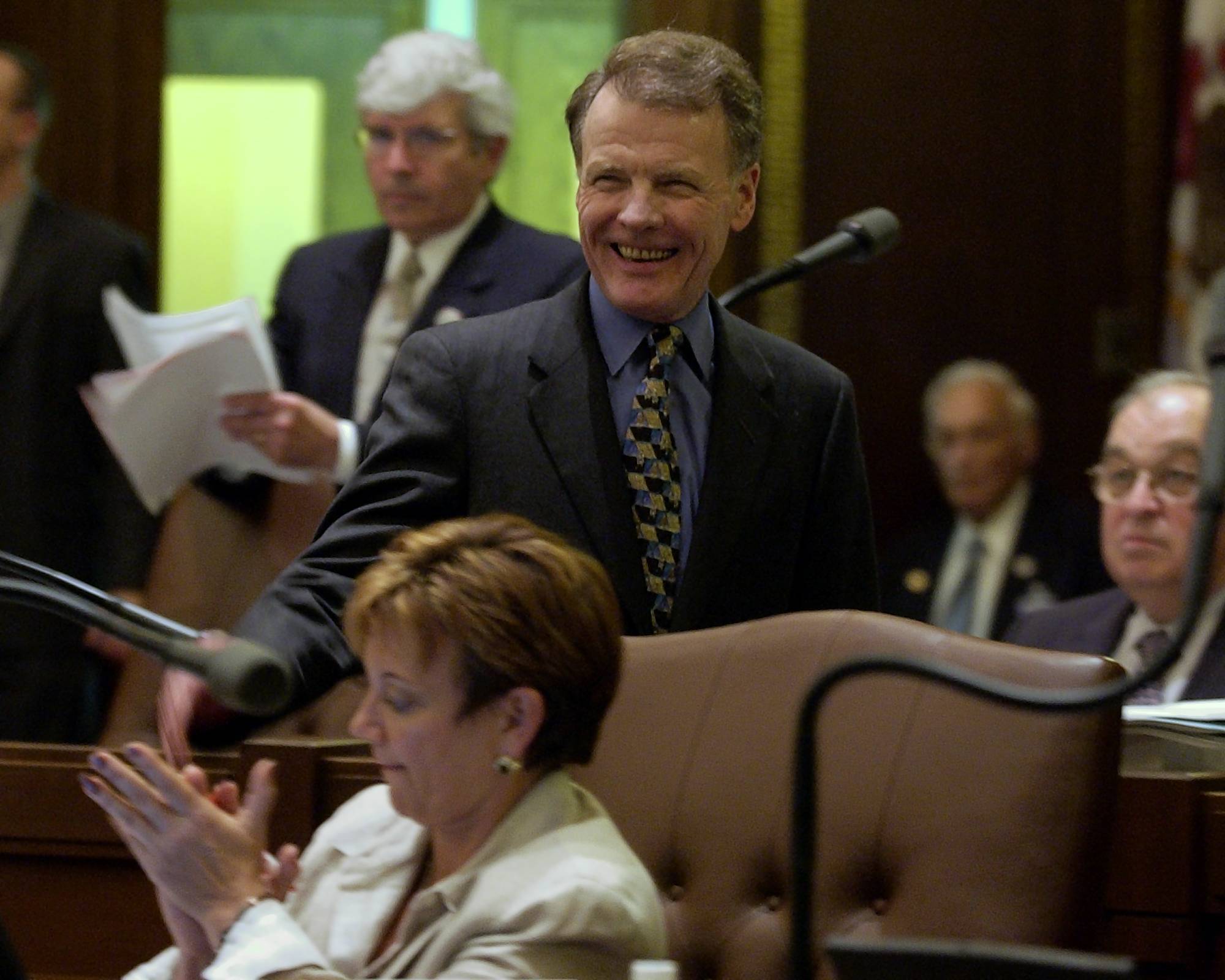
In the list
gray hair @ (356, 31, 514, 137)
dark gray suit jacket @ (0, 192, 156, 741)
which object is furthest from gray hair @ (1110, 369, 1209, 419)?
dark gray suit jacket @ (0, 192, 156, 741)

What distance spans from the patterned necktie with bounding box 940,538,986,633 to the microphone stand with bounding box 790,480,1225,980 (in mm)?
2965

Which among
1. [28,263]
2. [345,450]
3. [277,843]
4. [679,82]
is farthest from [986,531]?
[277,843]

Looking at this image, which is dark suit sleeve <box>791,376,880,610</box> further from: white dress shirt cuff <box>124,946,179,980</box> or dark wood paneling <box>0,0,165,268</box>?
dark wood paneling <box>0,0,165,268</box>

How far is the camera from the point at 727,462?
228 cm

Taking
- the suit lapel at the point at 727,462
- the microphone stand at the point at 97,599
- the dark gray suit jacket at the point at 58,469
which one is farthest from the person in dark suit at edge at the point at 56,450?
the microphone stand at the point at 97,599

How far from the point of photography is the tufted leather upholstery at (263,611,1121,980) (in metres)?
1.75

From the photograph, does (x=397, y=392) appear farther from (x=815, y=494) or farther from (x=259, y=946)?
(x=259, y=946)

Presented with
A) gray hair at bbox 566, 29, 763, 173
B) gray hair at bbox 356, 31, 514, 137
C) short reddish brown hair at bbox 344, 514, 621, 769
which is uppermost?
gray hair at bbox 356, 31, 514, 137

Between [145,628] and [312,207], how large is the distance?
3915 millimetres

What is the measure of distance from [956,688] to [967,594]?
3.14m

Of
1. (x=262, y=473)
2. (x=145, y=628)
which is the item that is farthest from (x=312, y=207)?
(x=145, y=628)

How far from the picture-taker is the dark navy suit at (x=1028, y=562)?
4.07 m

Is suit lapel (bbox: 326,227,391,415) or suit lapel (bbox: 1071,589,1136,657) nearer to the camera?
suit lapel (bbox: 1071,589,1136,657)

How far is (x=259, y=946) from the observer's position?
1604 millimetres
